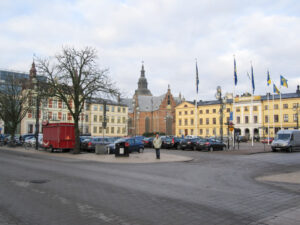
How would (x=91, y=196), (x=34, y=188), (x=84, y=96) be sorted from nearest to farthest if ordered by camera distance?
(x=91, y=196)
(x=34, y=188)
(x=84, y=96)

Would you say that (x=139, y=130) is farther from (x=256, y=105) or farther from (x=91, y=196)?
(x=91, y=196)

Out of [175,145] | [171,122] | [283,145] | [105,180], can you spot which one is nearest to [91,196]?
[105,180]

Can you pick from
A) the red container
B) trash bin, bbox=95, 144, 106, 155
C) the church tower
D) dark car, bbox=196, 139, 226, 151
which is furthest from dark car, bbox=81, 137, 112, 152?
the church tower

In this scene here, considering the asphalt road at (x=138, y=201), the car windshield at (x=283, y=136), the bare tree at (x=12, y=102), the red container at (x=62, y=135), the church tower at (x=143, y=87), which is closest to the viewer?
the asphalt road at (x=138, y=201)

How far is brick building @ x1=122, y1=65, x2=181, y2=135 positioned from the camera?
106000mm

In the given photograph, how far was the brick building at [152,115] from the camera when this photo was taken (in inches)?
4173

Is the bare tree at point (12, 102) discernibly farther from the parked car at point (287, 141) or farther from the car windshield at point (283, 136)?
the car windshield at point (283, 136)

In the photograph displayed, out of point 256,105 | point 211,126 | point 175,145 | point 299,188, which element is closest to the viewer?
point 299,188

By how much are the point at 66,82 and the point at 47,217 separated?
75.1 feet

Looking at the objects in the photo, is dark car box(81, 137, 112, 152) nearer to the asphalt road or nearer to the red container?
the red container

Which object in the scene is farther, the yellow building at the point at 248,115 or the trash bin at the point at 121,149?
the yellow building at the point at 248,115

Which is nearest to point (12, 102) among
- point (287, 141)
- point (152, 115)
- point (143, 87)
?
point (287, 141)

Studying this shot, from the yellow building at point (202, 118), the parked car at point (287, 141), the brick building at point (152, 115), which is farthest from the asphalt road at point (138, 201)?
the brick building at point (152, 115)

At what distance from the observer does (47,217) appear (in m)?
6.05
